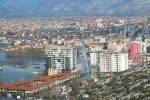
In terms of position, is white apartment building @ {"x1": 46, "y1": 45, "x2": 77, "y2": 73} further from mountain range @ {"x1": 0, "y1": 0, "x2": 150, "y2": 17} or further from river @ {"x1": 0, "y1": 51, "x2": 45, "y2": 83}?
mountain range @ {"x1": 0, "y1": 0, "x2": 150, "y2": 17}

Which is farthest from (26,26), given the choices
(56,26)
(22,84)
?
(22,84)

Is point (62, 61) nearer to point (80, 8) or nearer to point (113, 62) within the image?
point (113, 62)

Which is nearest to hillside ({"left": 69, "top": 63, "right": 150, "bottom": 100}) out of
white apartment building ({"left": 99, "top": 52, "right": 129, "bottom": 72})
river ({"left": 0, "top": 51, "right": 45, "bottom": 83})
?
white apartment building ({"left": 99, "top": 52, "right": 129, "bottom": 72})

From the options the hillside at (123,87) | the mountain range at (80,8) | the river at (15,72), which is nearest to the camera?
the hillside at (123,87)

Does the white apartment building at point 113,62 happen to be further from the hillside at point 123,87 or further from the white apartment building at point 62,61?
the hillside at point 123,87

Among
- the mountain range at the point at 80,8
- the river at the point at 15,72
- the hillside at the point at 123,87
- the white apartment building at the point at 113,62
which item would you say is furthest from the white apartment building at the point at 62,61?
the mountain range at the point at 80,8

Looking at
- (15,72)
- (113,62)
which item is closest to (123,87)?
(113,62)
